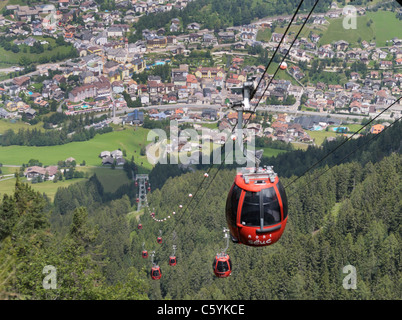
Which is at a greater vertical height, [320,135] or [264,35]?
[264,35]

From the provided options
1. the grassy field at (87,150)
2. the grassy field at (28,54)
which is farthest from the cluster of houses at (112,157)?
the grassy field at (28,54)

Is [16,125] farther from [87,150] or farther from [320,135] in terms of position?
[320,135]

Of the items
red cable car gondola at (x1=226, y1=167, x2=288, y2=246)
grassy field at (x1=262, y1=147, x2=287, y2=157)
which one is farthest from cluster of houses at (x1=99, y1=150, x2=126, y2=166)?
red cable car gondola at (x1=226, y1=167, x2=288, y2=246)

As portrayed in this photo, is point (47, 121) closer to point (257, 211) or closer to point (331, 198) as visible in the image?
point (331, 198)

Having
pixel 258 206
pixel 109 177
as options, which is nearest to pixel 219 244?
pixel 258 206

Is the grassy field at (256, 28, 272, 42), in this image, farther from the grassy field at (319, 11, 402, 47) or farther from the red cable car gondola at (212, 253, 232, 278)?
the red cable car gondola at (212, 253, 232, 278)
